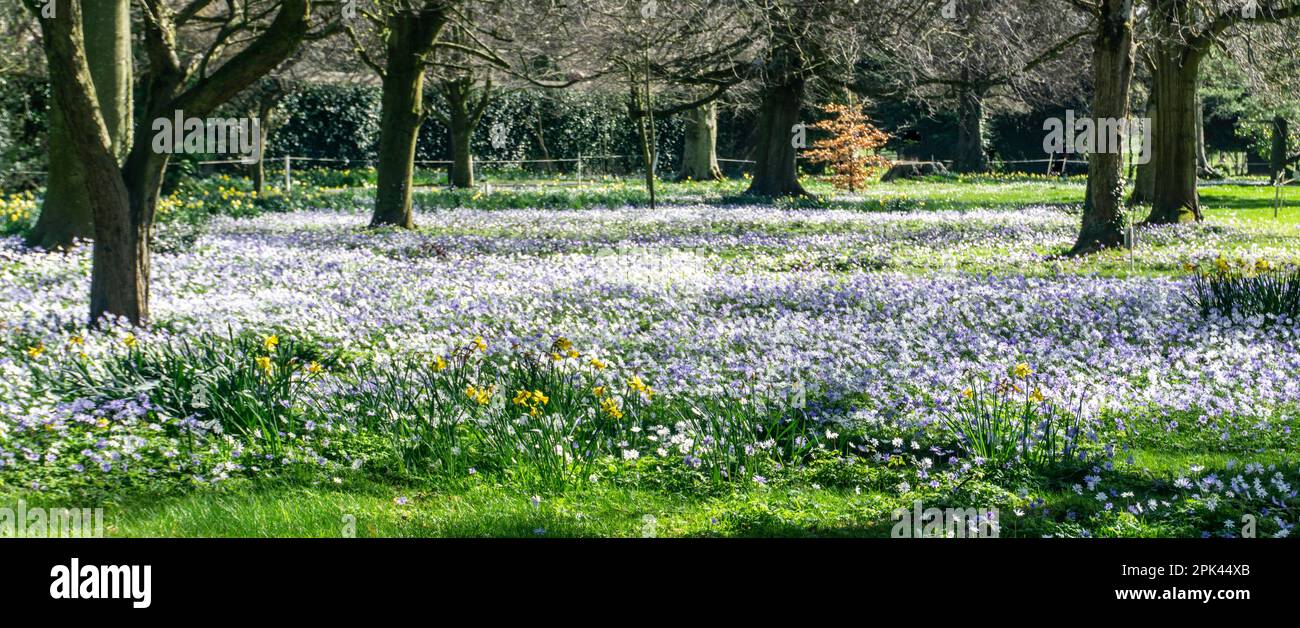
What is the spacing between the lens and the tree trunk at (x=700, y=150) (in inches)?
1564

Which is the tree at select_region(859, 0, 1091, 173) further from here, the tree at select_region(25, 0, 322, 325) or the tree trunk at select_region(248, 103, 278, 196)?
the tree trunk at select_region(248, 103, 278, 196)

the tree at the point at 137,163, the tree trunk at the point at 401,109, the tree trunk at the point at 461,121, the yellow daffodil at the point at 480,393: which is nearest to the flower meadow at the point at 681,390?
the yellow daffodil at the point at 480,393

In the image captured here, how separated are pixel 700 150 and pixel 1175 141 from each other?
20988 millimetres

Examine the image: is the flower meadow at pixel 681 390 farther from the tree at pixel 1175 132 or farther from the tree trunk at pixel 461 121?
the tree trunk at pixel 461 121

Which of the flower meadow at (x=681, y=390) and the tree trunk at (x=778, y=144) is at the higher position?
the tree trunk at (x=778, y=144)

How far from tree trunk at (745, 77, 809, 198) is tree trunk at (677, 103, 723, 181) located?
9.37 meters

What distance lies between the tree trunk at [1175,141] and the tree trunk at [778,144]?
9431mm

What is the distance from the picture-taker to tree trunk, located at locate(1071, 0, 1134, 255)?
15.2 m

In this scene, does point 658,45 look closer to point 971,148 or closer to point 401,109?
point 401,109

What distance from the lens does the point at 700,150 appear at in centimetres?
4031

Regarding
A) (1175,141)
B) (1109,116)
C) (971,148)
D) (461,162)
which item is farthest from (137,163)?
(971,148)

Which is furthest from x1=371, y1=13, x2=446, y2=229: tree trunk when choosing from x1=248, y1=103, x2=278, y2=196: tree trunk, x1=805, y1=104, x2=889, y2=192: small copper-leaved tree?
x1=805, y1=104, x2=889, y2=192: small copper-leaved tree
